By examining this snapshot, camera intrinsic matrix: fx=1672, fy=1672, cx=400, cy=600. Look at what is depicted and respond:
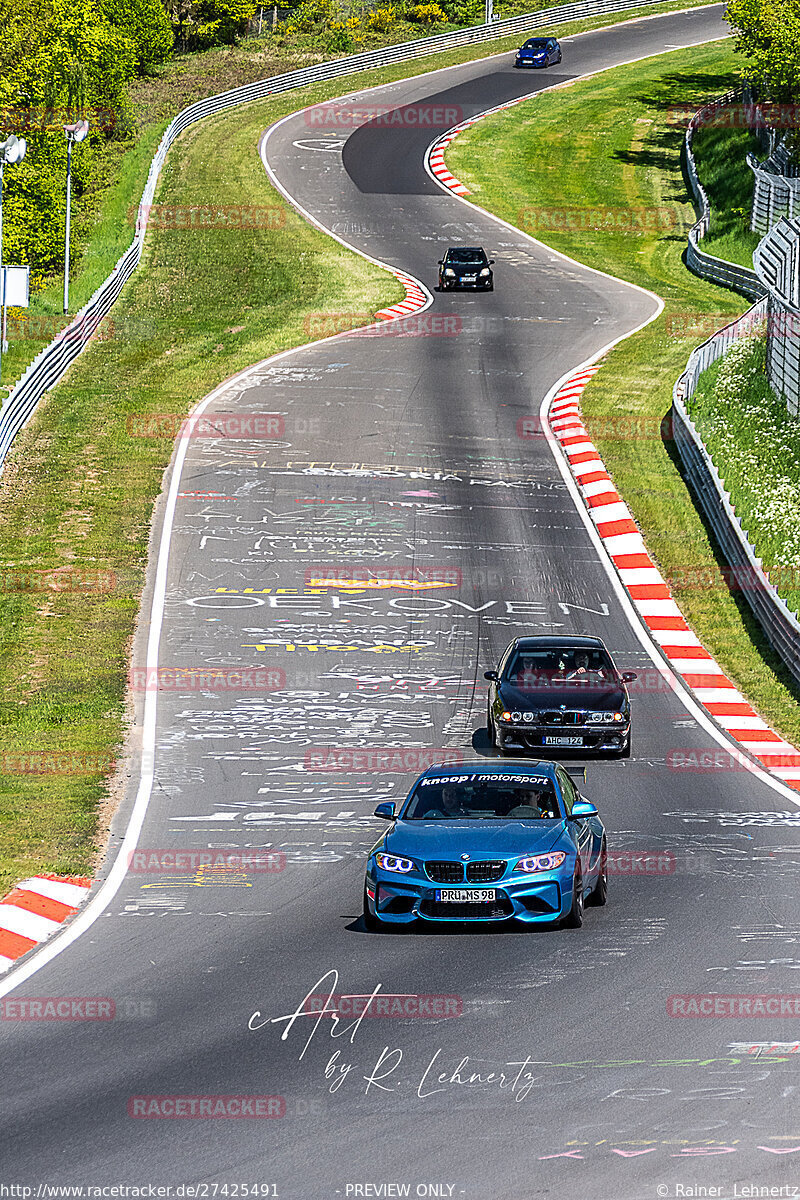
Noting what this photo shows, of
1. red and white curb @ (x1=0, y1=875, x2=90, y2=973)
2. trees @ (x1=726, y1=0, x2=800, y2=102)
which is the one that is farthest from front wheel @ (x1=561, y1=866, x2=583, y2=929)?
trees @ (x1=726, y1=0, x2=800, y2=102)

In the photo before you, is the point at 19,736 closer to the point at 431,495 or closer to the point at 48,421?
the point at 431,495

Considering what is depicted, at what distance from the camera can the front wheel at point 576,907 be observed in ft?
43.0

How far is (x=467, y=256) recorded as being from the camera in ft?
177

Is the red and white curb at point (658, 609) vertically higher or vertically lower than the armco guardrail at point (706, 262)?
lower

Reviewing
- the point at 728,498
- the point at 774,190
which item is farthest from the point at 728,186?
the point at 728,498

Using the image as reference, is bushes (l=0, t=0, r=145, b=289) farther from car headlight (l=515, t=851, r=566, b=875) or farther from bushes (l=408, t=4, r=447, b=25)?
car headlight (l=515, t=851, r=566, b=875)

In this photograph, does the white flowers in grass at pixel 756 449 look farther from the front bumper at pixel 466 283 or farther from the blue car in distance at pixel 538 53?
the blue car in distance at pixel 538 53

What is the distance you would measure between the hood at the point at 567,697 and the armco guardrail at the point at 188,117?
56.5ft

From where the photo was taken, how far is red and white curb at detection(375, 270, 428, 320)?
5084 centimetres

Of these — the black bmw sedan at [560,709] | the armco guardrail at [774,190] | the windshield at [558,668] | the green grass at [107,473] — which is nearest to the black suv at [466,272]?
the green grass at [107,473]

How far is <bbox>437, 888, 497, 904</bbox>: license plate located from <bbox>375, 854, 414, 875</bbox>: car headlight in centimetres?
31

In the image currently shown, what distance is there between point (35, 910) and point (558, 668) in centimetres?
879

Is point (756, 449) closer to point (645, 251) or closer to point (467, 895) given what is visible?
point (467, 895)

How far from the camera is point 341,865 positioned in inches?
621
